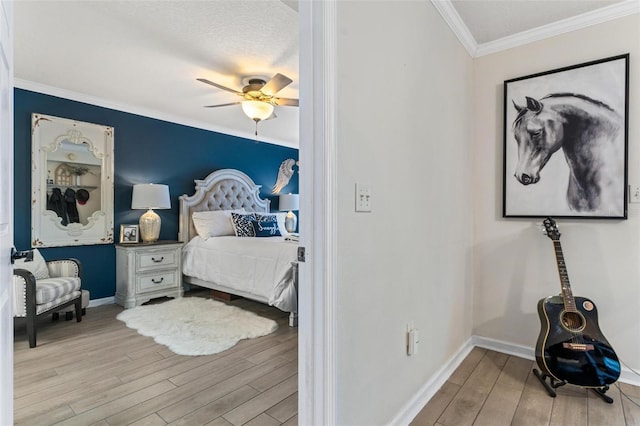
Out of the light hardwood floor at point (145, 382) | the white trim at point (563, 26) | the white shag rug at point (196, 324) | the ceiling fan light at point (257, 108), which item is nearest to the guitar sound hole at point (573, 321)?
the light hardwood floor at point (145, 382)

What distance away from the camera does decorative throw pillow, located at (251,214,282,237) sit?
459cm

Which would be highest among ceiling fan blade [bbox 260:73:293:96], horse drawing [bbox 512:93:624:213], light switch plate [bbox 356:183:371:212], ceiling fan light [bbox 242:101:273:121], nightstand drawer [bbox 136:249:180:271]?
ceiling fan blade [bbox 260:73:293:96]

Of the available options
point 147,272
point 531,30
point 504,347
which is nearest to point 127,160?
point 147,272

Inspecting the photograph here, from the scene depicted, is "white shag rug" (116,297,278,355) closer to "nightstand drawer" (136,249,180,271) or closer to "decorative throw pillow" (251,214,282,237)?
"nightstand drawer" (136,249,180,271)

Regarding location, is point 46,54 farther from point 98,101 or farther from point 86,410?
point 86,410

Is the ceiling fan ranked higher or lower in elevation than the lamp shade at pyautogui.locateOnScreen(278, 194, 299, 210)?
higher

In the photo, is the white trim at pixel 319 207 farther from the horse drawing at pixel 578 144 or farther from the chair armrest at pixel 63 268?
the chair armrest at pixel 63 268

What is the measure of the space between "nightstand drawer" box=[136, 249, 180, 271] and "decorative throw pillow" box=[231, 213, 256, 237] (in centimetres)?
79

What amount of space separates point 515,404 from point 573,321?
2.14ft

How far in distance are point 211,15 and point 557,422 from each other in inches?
122

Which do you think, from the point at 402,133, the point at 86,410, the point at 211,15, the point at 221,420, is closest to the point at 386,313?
the point at 402,133

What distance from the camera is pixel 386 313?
1.55 metres

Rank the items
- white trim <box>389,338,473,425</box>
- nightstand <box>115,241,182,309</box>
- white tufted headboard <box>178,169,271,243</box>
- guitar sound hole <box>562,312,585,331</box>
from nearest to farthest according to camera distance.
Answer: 1. white trim <box>389,338,473,425</box>
2. guitar sound hole <box>562,312,585,331</box>
3. nightstand <box>115,241,182,309</box>
4. white tufted headboard <box>178,169,271,243</box>

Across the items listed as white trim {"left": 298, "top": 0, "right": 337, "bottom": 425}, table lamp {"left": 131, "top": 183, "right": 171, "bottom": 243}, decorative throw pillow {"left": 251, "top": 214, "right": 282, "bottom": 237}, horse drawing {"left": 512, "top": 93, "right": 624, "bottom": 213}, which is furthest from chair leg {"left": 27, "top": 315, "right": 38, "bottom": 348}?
horse drawing {"left": 512, "top": 93, "right": 624, "bottom": 213}
